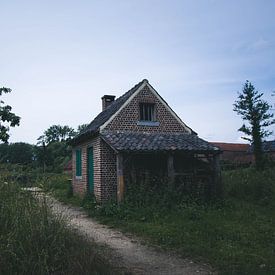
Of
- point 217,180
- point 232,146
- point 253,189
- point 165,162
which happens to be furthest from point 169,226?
point 232,146

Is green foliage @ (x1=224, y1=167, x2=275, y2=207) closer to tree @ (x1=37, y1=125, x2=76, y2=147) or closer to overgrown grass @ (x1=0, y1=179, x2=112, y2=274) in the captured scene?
overgrown grass @ (x1=0, y1=179, x2=112, y2=274)

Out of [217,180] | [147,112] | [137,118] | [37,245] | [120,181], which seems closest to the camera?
[37,245]

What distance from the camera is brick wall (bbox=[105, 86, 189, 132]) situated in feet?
49.1

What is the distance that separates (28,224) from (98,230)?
171 inches

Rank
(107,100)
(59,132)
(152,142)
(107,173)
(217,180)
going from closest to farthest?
(217,180)
(152,142)
(107,173)
(107,100)
(59,132)

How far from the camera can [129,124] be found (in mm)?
15156

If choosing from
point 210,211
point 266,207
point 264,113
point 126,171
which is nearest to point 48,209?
point 210,211

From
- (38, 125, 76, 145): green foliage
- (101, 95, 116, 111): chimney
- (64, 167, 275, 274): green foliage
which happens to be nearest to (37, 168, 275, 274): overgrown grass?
(64, 167, 275, 274): green foliage

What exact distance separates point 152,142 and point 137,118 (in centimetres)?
209

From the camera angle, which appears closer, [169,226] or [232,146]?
[169,226]

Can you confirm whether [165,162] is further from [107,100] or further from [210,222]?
[107,100]

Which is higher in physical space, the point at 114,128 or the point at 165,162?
the point at 114,128

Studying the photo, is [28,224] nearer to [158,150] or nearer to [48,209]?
[48,209]

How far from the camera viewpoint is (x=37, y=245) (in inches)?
196
